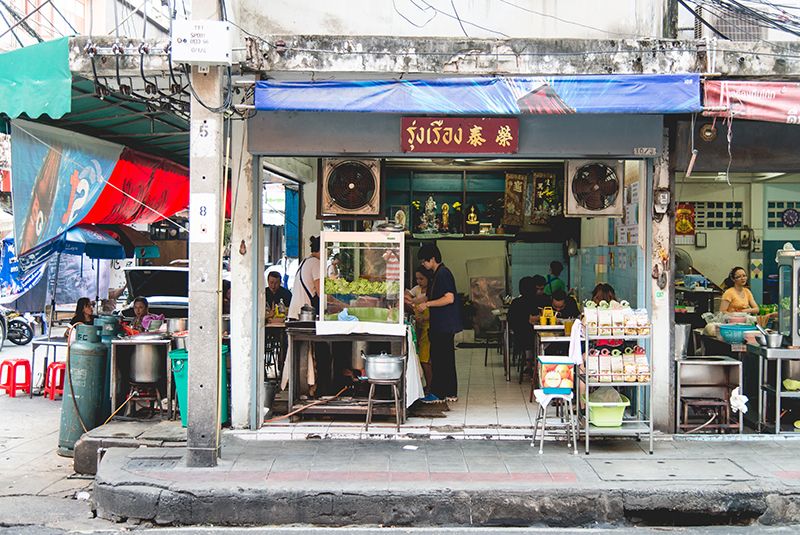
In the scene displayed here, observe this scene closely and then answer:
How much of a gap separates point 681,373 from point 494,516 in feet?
10.9

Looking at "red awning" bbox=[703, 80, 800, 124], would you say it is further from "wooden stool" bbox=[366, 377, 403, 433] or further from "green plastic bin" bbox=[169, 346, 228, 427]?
"green plastic bin" bbox=[169, 346, 228, 427]

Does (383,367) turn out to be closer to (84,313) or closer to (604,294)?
(604,294)

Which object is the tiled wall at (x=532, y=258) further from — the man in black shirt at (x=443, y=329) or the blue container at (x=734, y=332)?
the blue container at (x=734, y=332)

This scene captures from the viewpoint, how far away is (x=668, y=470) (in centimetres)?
759

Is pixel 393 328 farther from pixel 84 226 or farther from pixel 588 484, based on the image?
pixel 84 226

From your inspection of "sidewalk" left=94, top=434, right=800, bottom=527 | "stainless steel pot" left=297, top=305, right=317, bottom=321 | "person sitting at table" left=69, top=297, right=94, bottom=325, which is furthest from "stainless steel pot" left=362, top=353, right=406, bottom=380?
"person sitting at table" left=69, top=297, right=94, bottom=325

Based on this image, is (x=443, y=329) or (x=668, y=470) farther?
(x=443, y=329)

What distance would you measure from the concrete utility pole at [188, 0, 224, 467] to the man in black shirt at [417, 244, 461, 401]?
3.57 m

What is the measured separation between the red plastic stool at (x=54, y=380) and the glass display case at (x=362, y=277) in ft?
16.2

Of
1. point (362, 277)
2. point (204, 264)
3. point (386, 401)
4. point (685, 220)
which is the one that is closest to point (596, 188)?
point (362, 277)

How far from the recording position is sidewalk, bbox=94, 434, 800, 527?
272 inches

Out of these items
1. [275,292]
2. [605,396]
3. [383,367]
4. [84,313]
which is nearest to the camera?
[605,396]

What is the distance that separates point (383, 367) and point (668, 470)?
3088mm

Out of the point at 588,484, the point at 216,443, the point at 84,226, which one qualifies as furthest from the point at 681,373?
the point at 84,226
